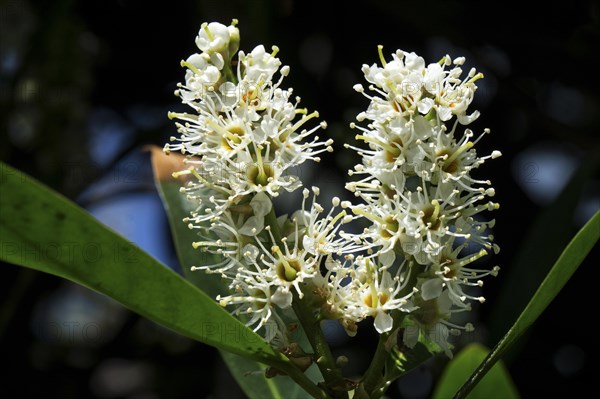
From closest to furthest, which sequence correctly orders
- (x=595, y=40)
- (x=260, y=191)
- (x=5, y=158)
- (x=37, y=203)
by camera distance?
1. (x=37, y=203)
2. (x=260, y=191)
3. (x=595, y=40)
4. (x=5, y=158)

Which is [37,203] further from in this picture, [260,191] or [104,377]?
[104,377]

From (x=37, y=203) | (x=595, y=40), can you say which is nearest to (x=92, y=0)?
(x=595, y=40)

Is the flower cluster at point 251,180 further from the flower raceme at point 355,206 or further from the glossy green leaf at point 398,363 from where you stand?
the glossy green leaf at point 398,363

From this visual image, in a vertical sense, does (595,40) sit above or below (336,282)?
above

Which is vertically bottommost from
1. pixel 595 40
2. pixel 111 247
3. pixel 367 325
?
pixel 367 325

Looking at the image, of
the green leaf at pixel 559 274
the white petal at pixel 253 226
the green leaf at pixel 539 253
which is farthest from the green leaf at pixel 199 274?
the green leaf at pixel 539 253

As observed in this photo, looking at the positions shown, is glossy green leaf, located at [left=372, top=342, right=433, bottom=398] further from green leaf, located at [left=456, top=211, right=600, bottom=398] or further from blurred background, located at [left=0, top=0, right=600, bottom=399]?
blurred background, located at [left=0, top=0, right=600, bottom=399]

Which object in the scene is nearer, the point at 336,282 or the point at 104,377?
the point at 336,282
